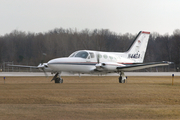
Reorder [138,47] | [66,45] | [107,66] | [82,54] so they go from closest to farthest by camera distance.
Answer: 1. [82,54]
2. [107,66]
3. [138,47]
4. [66,45]

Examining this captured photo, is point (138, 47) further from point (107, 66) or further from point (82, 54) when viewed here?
point (82, 54)

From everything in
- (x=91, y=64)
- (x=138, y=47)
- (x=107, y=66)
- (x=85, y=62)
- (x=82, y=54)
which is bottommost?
(x=107, y=66)

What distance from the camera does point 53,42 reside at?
301 ft

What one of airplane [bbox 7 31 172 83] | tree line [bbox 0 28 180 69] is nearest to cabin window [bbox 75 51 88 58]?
airplane [bbox 7 31 172 83]

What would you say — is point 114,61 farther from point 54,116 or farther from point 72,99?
point 54,116

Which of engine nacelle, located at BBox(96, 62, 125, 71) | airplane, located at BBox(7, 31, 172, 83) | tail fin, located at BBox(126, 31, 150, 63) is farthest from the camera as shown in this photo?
tail fin, located at BBox(126, 31, 150, 63)

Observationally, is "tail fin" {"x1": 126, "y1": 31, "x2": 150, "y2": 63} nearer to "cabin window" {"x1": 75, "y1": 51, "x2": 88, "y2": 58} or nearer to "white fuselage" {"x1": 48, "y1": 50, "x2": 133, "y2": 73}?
"white fuselage" {"x1": 48, "y1": 50, "x2": 133, "y2": 73}

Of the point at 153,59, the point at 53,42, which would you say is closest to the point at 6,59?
the point at 53,42

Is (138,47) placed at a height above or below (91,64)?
above

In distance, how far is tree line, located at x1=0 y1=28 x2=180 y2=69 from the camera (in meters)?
86.6

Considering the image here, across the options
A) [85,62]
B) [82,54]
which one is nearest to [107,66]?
[85,62]

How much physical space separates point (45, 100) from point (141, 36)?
848 inches

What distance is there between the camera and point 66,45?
88.1m

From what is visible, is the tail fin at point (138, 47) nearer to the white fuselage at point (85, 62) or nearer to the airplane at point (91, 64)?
the airplane at point (91, 64)
